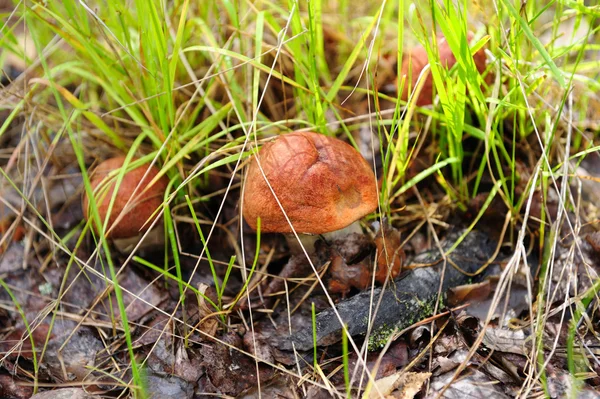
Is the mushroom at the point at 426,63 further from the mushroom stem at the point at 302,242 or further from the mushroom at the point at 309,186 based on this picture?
the mushroom stem at the point at 302,242

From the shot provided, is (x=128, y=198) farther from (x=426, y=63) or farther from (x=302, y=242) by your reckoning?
(x=426, y=63)

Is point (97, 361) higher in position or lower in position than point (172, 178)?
lower

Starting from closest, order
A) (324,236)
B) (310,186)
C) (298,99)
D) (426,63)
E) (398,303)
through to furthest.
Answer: (310,186) → (398,303) → (324,236) → (426,63) → (298,99)

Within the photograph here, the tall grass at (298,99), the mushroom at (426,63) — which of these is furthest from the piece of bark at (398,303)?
the mushroom at (426,63)

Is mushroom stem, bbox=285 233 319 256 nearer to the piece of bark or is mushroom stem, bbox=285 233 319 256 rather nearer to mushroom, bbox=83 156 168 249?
the piece of bark

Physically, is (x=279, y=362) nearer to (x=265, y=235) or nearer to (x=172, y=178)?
(x=265, y=235)

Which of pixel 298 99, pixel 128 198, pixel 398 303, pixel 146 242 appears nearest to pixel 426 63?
pixel 298 99

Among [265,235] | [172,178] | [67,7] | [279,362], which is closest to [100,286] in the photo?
[172,178]
